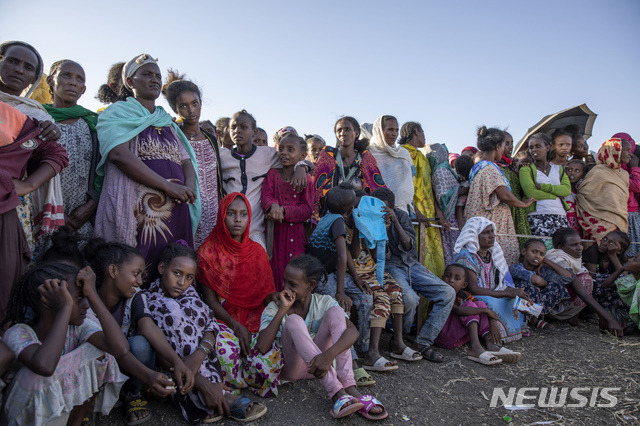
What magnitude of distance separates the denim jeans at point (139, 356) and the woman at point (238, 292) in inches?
19.7

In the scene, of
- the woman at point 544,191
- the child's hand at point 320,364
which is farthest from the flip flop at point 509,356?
the woman at point 544,191

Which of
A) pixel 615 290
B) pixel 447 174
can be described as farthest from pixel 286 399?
pixel 615 290

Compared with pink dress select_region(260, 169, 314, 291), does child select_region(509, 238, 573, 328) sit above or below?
below

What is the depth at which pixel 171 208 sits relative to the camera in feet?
11.2

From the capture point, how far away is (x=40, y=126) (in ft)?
9.54

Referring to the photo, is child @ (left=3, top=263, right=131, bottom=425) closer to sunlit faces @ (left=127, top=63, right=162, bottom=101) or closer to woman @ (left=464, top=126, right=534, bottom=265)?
sunlit faces @ (left=127, top=63, right=162, bottom=101)

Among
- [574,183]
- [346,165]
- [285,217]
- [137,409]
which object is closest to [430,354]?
[285,217]

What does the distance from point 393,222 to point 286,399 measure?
2.11 m

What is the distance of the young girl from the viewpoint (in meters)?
2.75

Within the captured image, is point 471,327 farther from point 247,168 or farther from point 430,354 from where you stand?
point 247,168

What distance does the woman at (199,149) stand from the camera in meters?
3.98

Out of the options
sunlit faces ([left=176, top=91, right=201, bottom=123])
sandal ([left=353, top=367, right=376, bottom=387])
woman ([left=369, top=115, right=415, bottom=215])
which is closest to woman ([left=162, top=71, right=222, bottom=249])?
sunlit faces ([left=176, top=91, right=201, bottom=123])

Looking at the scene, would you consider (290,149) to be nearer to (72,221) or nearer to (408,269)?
(408,269)

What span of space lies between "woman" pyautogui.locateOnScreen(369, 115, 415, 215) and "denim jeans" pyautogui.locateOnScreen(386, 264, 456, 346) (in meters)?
1.07
